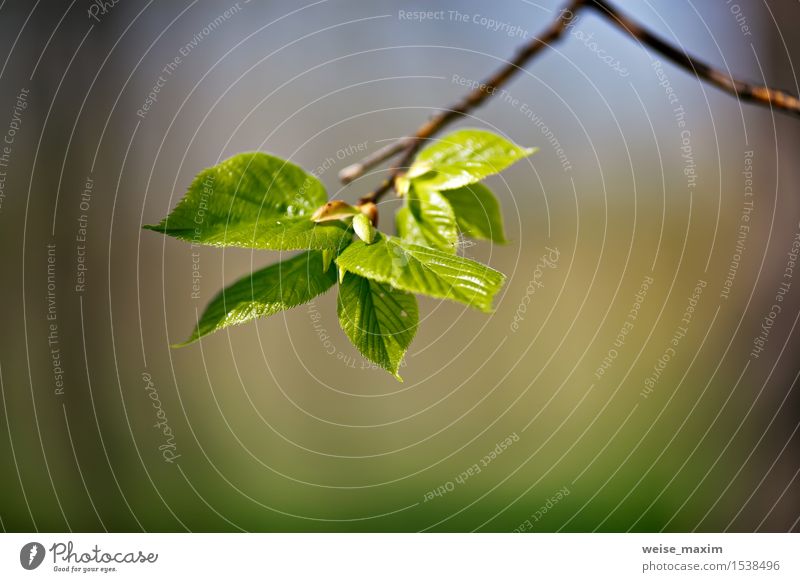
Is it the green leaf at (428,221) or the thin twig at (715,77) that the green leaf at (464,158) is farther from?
the thin twig at (715,77)

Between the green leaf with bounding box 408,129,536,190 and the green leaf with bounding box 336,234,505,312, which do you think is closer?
the green leaf with bounding box 336,234,505,312

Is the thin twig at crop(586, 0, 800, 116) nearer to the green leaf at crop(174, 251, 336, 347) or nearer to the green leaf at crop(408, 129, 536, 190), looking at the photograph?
the green leaf at crop(408, 129, 536, 190)

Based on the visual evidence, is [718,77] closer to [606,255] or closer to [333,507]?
[333,507]

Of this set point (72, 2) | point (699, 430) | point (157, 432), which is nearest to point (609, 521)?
point (699, 430)

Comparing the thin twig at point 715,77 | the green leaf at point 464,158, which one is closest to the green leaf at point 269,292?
the green leaf at point 464,158

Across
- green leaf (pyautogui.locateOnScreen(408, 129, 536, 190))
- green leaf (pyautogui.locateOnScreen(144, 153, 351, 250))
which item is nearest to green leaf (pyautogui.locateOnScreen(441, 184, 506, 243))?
green leaf (pyautogui.locateOnScreen(408, 129, 536, 190))

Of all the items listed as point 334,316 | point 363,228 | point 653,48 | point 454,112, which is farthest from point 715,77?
point 334,316

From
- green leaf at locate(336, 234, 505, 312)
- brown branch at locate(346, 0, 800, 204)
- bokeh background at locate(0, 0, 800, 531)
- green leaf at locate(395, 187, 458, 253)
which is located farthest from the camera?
bokeh background at locate(0, 0, 800, 531)
